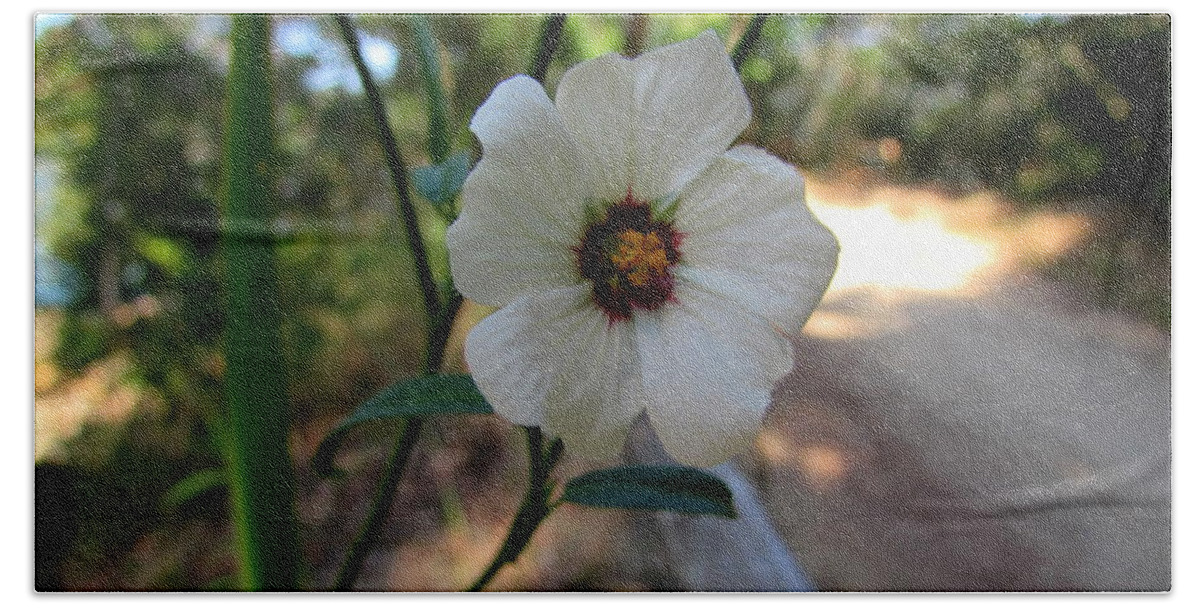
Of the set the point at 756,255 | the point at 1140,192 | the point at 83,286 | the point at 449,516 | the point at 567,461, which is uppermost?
the point at 1140,192

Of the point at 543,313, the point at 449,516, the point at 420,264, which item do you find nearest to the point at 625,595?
the point at 449,516

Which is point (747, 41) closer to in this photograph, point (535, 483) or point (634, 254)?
point (634, 254)

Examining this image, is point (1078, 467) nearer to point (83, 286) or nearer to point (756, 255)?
point (756, 255)

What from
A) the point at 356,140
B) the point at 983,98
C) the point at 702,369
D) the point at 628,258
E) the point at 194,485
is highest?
the point at 983,98

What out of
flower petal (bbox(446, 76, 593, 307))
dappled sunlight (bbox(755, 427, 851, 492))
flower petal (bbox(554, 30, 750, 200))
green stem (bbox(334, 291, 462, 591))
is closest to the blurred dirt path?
dappled sunlight (bbox(755, 427, 851, 492))

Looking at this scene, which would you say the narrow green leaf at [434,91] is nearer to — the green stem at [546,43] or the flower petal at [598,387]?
the green stem at [546,43]

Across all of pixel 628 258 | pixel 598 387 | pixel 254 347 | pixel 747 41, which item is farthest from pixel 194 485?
pixel 747 41
